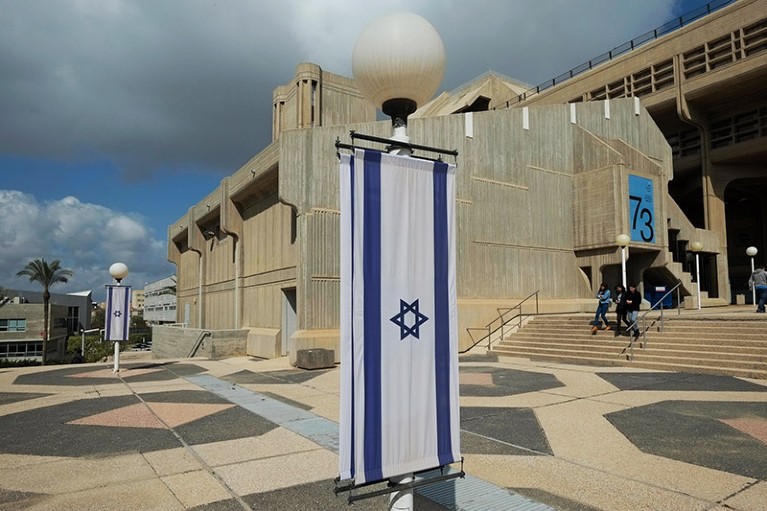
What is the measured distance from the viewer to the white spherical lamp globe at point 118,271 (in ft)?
46.5

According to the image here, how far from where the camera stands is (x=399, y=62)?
3605 mm

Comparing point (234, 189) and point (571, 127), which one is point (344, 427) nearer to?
point (234, 189)

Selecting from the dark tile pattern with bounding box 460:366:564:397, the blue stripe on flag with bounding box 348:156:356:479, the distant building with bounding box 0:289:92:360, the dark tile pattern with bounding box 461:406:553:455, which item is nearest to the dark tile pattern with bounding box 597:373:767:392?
the dark tile pattern with bounding box 460:366:564:397

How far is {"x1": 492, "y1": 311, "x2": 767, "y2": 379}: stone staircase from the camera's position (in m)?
11.7

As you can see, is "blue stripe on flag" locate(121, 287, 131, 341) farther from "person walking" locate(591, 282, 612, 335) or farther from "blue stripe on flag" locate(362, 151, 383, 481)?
"person walking" locate(591, 282, 612, 335)

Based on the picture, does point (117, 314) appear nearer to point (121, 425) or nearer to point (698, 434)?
point (121, 425)

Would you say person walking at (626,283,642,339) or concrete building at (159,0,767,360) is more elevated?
concrete building at (159,0,767,360)

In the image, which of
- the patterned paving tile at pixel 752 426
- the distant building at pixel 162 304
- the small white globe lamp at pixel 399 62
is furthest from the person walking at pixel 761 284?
the distant building at pixel 162 304

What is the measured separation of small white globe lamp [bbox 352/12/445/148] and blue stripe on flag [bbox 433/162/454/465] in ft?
1.54

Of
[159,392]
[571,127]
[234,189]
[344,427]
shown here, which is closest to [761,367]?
[344,427]

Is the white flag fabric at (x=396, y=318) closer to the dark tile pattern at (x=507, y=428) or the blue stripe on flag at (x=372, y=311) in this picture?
the blue stripe on flag at (x=372, y=311)

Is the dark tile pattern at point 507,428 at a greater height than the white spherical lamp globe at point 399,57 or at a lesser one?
lesser

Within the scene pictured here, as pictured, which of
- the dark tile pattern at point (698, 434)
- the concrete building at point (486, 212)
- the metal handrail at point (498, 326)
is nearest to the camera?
the dark tile pattern at point (698, 434)

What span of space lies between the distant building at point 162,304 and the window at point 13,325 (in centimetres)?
2818
